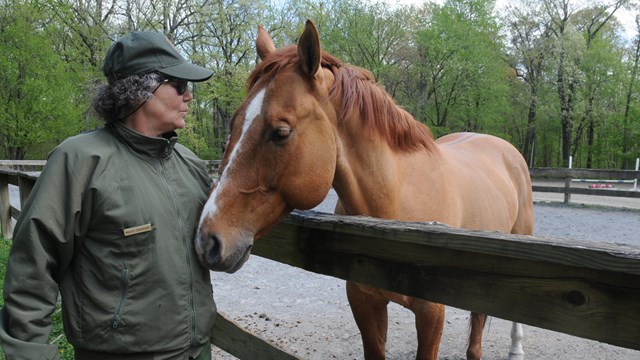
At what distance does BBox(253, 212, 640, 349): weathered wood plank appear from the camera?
3.28 feet

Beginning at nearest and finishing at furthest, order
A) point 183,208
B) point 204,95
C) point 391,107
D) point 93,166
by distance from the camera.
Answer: point 93,166, point 183,208, point 391,107, point 204,95

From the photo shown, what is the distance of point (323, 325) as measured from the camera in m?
4.19

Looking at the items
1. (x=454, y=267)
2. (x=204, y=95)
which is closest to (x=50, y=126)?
(x=204, y=95)

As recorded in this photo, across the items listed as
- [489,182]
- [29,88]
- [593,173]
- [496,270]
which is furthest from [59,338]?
[29,88]

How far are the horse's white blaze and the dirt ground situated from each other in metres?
2.33

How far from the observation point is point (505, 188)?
12.6ft

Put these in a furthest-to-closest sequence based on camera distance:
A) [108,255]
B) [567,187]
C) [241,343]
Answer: [567,187], [241,343], [108,255]

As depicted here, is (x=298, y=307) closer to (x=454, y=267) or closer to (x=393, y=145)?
(x=393, y=145)

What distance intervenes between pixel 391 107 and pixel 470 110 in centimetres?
2705

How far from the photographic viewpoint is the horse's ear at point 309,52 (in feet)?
5.89

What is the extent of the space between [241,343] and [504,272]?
1532mm

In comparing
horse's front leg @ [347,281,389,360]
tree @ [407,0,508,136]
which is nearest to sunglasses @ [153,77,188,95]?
horse's front leg @ [347,281,389,360]

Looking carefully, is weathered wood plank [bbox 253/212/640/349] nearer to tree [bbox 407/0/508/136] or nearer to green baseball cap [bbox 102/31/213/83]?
green baseball cap [bbox 102/31/213/83]

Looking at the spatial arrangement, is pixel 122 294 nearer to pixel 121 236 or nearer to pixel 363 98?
pixel 121 236
